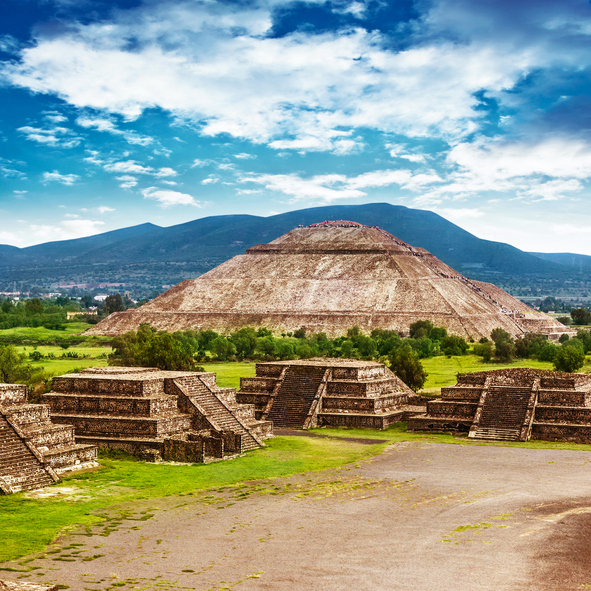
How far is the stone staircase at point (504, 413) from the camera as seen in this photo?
3872 centimetres

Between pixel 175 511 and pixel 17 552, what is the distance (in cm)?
551

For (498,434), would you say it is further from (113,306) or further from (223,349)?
(113,306)

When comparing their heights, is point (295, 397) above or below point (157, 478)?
above

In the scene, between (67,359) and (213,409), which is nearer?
(213,409)

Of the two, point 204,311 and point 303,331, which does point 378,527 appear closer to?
point 303,331

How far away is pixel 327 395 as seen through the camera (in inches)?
1747

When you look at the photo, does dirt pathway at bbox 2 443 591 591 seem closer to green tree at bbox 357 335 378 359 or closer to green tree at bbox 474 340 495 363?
green tree at bbox 474 340 495 363

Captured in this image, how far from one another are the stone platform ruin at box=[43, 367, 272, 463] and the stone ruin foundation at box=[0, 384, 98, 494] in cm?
304

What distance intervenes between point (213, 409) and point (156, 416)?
343 cm

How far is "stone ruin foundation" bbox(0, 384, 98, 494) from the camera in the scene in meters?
26.6

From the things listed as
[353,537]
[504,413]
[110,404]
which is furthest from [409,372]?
[353,537]

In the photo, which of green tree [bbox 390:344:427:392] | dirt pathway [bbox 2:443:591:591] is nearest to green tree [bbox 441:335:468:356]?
green tree [bbox 390:344:427:392]

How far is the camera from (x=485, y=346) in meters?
76.8

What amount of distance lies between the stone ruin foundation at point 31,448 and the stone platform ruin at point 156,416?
120 inches
